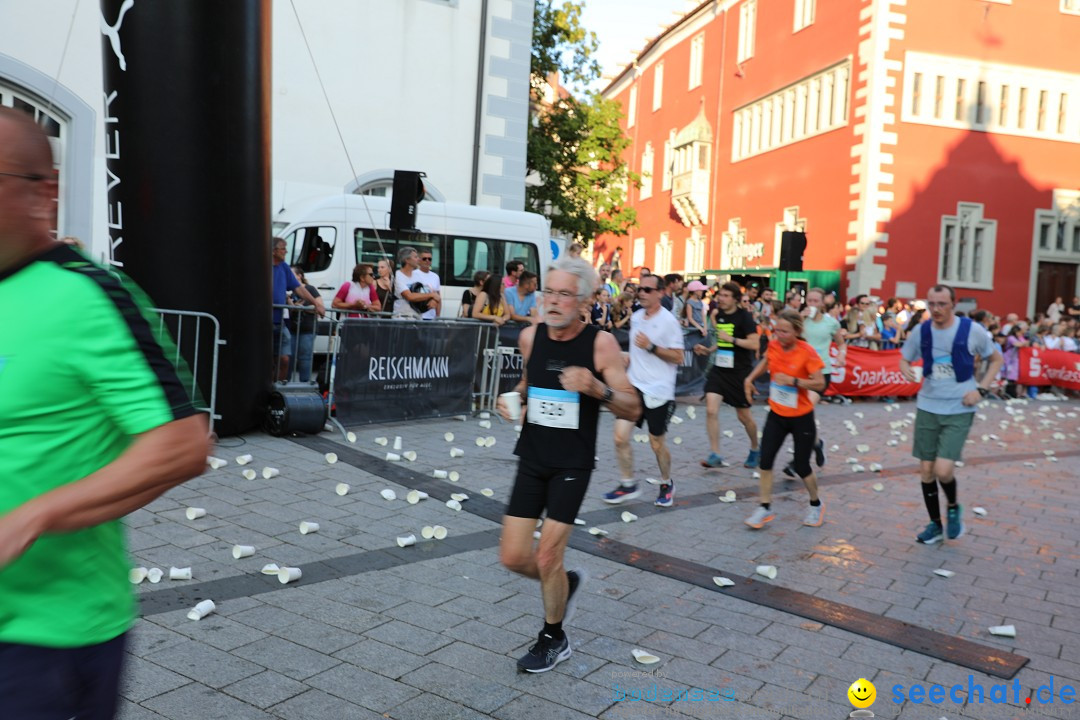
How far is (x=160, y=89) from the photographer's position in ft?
26.7

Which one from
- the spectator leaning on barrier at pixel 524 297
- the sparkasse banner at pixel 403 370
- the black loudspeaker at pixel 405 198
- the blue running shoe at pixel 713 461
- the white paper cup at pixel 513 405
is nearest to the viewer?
the white paper cup at pixel 513 405

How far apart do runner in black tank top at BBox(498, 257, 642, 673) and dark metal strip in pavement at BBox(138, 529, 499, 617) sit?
4.99 feet

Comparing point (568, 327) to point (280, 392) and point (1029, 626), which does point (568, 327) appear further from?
point (280, 392)

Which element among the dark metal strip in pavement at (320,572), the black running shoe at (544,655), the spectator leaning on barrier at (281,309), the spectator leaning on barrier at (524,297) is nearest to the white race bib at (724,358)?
the spectator leaning on barrier at (524,297)

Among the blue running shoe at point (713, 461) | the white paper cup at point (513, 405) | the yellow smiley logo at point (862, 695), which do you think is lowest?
the blue running shoe at point (713, 461)

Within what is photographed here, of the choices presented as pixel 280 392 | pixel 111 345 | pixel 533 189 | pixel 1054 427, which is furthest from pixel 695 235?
pixel 111 345

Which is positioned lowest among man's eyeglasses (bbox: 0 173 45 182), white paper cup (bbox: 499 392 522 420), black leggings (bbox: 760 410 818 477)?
black leggings (bbox: 760 410 818 477)

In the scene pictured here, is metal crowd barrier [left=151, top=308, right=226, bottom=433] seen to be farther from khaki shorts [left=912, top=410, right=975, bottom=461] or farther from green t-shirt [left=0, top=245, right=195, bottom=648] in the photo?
green t-shirt [left=0, top=245, right=195, bottom=648]

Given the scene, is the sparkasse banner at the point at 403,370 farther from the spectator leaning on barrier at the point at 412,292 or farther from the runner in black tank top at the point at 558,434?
the runner in black tank top at the point at 558,434

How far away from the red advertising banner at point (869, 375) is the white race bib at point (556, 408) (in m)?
13.6

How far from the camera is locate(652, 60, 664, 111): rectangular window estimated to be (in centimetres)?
4541

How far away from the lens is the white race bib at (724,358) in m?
9.49

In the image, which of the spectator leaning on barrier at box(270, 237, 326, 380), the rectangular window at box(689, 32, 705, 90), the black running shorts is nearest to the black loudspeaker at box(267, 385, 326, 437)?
the spectator leaning on barrier at box(270, 237, 326, 380)

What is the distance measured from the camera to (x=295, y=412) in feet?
29.5
